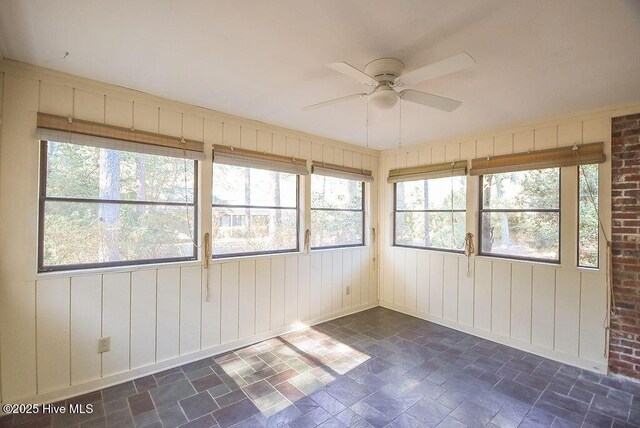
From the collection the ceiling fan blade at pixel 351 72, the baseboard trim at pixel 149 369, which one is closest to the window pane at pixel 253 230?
the baseboard trim at pixel 149 369

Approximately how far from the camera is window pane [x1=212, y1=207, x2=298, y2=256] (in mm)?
3217

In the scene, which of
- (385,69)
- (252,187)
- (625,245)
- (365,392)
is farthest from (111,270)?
(625,245)

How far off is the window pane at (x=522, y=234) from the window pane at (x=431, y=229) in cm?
31

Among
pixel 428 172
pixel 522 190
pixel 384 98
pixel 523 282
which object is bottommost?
pixel 523 282

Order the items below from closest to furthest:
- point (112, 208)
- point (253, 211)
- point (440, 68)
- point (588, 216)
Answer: point (440, 68) → point (112, 208) → point (588, 216) → point (253, 211)

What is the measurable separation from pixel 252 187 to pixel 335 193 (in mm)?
1388

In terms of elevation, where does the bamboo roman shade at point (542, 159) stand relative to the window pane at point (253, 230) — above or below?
above

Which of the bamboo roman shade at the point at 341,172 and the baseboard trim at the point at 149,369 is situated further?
the bamboo roman shade at the point at 341,172

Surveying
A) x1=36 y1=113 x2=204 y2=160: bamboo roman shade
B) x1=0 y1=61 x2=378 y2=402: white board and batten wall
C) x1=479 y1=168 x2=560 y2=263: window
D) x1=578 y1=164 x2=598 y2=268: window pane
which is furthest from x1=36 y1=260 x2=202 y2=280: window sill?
x1=578 y1=164 x2=598 y2=268: window pane

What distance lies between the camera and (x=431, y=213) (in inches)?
169

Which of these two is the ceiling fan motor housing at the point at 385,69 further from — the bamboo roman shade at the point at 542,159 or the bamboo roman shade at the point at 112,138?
the bamboo roman shade at the point at 542,159

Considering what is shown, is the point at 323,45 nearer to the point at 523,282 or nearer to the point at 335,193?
the point at 335,193

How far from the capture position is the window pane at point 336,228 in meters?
4.15

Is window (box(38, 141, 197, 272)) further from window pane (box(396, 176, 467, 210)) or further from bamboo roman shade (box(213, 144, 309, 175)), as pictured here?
window pane (box(396, 176, 467, 210))
